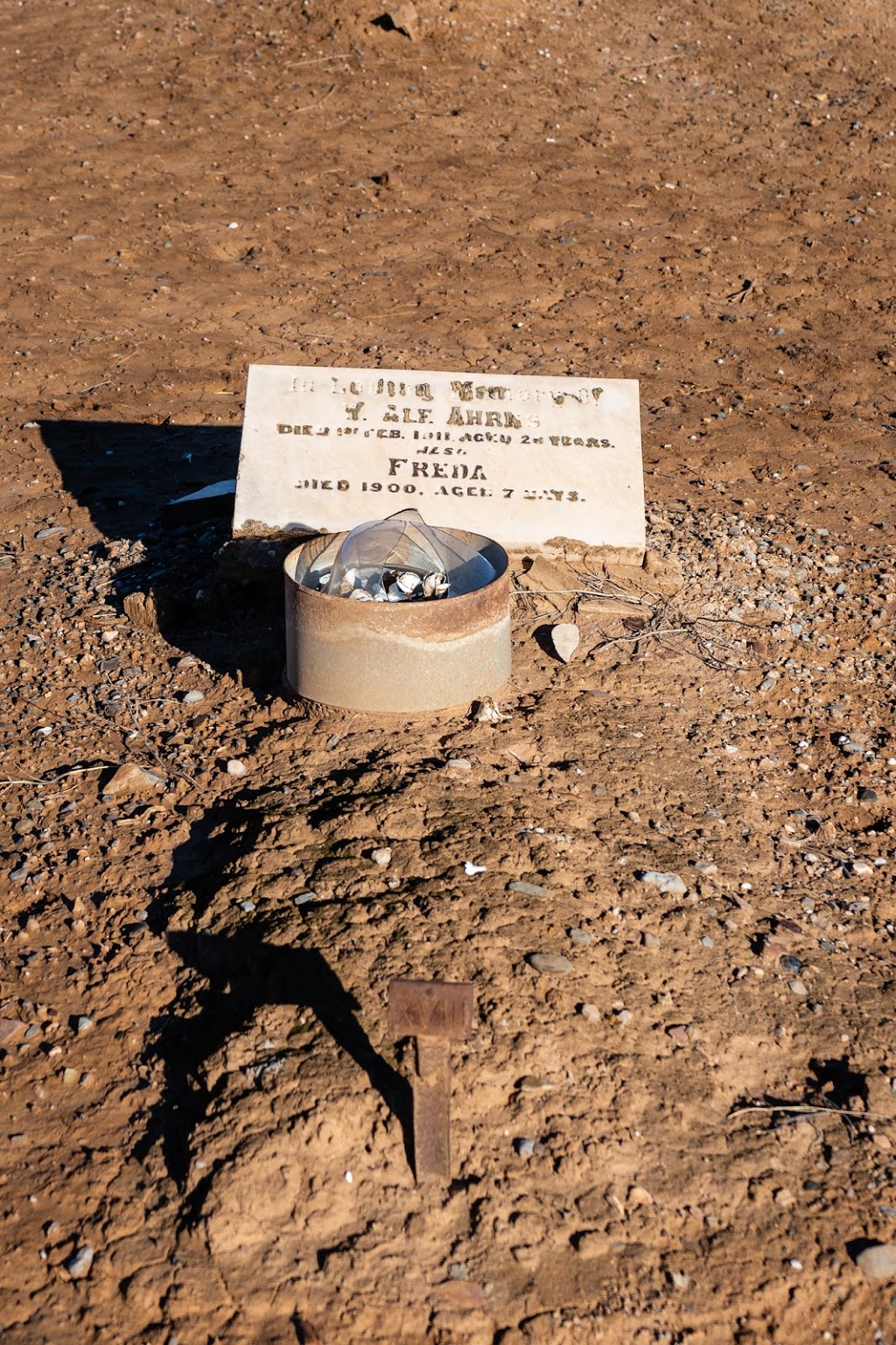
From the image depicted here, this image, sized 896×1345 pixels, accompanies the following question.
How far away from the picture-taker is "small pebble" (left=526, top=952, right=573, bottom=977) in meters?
3.31

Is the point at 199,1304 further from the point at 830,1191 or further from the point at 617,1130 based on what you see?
the point at 830,1191

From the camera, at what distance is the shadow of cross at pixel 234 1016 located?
3.00 metres

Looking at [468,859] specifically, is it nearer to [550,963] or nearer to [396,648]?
[550,963]

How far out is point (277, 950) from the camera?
11.0 feet

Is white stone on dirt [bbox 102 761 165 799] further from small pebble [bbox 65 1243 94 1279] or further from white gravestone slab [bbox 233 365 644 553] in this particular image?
small pebble [bbox 65 1243 94 1279]

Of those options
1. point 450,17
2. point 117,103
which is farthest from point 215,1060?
point 450,17

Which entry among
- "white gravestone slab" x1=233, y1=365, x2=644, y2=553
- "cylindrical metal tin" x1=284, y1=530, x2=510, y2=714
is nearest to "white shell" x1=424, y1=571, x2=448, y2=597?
"cylindrical metal tin" x1=284, y1=530, x2=510, y2=714

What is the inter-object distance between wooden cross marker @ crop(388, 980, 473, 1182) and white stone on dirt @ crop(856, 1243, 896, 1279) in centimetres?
91

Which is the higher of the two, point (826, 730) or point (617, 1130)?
point (617, 1130)

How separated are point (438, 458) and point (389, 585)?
0.83 metres

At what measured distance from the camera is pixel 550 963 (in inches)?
131

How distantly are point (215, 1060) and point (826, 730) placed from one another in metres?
2.61

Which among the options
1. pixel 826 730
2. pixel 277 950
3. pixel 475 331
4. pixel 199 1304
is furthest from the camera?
pixel 475 331

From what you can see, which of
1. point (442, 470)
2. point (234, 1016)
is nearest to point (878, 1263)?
point (234, 1016)
